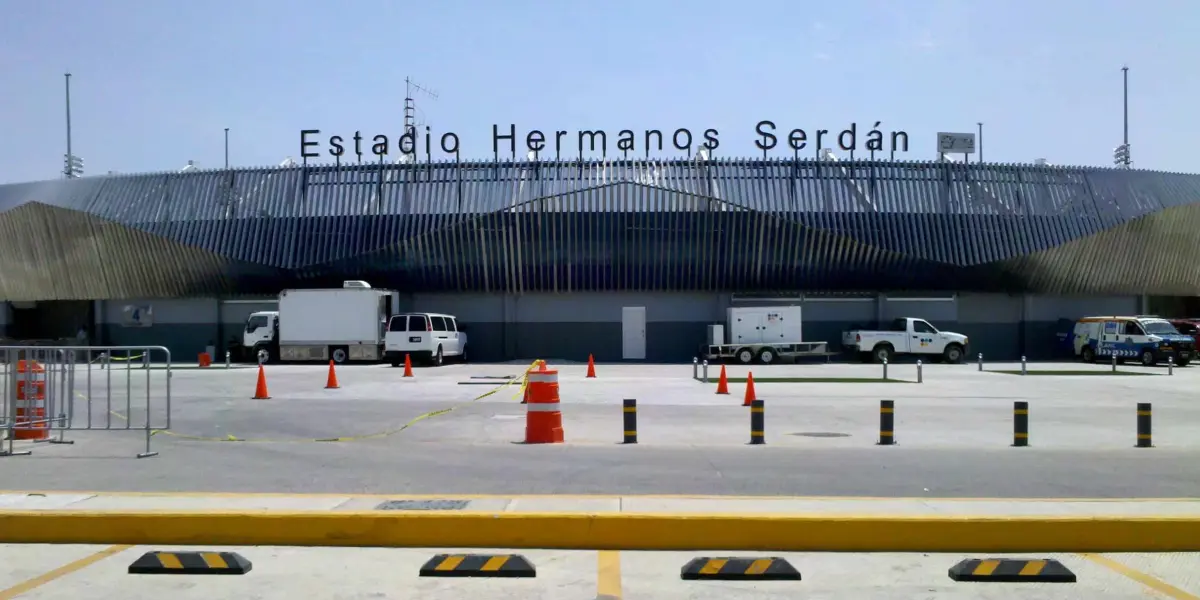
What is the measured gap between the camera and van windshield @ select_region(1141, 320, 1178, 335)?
136 feet

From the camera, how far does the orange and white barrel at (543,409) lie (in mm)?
14008

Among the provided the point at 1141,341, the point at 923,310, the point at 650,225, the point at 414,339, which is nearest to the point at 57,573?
the point at 414,339

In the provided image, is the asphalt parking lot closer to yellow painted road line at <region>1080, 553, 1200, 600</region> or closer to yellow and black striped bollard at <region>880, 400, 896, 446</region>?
yellow and black striped bollard at <region>880, 400, 896, 446</region>

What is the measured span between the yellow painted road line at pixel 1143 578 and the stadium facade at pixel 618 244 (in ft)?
130

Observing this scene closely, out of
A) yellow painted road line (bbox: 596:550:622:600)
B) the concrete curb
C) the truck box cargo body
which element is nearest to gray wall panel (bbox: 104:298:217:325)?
the truck box cargo body

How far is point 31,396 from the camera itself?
13.2 meters

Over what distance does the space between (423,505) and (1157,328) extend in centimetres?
4060

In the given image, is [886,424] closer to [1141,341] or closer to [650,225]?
[1141,341]

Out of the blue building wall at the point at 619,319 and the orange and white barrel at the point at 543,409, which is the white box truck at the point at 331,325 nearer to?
the blue building wall at the point at 619,319

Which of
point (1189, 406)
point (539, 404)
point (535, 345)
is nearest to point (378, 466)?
point (539, 404)

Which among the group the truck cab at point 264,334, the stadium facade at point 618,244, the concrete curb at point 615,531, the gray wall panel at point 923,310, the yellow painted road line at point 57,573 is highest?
the stadium facade at point 618,244

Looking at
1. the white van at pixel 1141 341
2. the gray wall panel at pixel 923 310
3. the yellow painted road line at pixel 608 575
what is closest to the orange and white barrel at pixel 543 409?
the yellow painted road line at pixel 608 575

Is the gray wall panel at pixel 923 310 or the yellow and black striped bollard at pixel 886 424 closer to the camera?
the yellow and black striped bollard at pixel 886 424

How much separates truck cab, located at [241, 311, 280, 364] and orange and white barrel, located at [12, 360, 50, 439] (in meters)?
31.5
